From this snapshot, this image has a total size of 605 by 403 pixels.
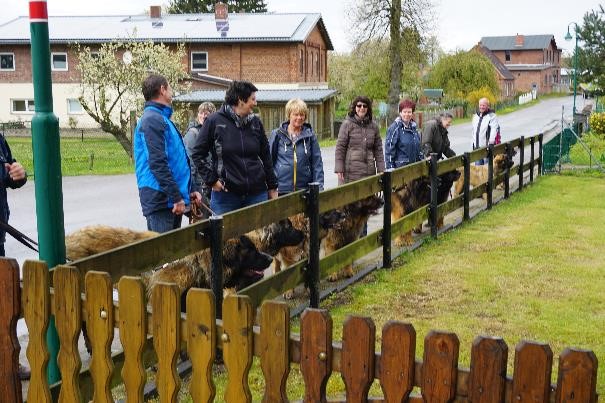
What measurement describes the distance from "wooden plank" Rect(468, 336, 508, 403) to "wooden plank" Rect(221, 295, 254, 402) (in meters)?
0.84

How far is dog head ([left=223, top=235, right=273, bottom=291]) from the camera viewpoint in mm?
5641

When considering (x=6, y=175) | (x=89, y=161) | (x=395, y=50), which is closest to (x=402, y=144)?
(x=6, y=175)

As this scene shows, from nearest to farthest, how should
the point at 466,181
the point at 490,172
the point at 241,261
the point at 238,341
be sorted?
the point at 238,341 < the point at 241,261 < the point at 466,181 < the point at 490,172

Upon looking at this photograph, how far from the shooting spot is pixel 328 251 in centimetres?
821

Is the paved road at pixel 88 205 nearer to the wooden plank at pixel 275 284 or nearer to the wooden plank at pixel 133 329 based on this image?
the wooden plank at pixel 275 284

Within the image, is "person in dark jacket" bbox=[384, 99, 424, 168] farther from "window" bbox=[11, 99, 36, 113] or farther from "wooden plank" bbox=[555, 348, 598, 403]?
"window" bbox=[11, 99, 36, 113]

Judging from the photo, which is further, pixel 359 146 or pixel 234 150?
pixel 359 146

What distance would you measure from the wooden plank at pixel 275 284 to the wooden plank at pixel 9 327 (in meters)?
2.16

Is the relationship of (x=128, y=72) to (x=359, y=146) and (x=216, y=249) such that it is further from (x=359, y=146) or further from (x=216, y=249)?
(x=216, y=249)

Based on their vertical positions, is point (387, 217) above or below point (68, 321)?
below

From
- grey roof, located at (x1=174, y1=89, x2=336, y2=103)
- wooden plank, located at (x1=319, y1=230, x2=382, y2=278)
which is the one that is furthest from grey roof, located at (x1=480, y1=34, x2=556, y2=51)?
Answer: wooden plank, located at (x1=319, y1=230, x2=382, y2=278)

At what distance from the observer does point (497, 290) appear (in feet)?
24.8

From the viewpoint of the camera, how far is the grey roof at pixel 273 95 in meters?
38.7

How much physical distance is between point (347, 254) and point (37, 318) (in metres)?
4.76
